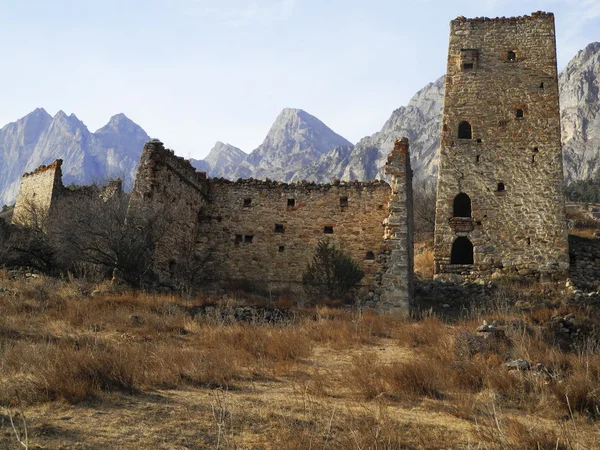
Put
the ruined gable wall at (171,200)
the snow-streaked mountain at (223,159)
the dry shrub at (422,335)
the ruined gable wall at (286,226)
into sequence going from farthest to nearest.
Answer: the snow-streaked mountain at (223,159) → the ruined gable wall at (286,226) → the ruined gable wall at (171,200) → the dry shrub at (422,335)

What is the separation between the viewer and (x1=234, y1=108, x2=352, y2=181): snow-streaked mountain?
4756 inches

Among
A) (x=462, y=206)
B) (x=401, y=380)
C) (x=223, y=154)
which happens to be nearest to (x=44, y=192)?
(x=462, y=206)

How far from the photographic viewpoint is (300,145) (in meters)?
135

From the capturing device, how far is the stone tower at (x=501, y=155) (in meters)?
18.3

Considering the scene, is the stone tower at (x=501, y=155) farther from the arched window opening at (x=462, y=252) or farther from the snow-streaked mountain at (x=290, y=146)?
the snow-streaked mountain at (x=290, y=146)

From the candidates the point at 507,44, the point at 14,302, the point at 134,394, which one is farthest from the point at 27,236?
the point at 507,44

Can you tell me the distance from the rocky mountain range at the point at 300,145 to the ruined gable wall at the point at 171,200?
56556 mm

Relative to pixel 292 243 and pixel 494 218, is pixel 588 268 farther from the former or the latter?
pixel 292 243

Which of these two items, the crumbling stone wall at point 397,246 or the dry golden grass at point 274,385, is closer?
the dry golden grass at point 274,385

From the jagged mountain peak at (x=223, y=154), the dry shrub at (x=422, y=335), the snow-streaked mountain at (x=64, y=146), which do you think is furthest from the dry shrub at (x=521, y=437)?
the jagged mountain peak at (x=223, y=154)

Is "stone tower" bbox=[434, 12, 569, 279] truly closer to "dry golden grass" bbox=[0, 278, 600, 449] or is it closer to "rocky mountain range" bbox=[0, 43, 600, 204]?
"dry golden grass" bbox=[0, 278, 600, 449]

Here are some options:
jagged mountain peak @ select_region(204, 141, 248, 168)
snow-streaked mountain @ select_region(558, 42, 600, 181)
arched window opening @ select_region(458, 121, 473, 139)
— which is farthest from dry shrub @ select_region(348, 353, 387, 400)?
jagged mountain peak @ select_region(204, 141, 248, 168)

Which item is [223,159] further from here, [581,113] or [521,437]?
[521,437]

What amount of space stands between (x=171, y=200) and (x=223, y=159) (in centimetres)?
13905
